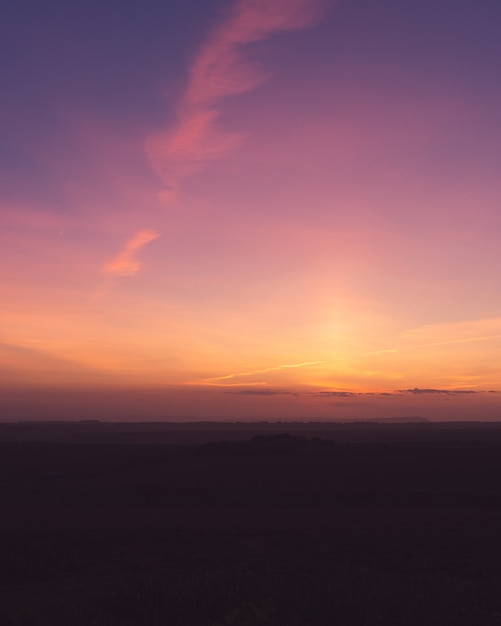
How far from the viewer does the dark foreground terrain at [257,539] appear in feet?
31.3

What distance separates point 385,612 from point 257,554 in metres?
9.29

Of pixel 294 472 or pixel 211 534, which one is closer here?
pixel 211 534

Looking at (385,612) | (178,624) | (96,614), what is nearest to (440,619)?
(385,612)

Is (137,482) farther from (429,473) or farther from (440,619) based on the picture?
(440,619)

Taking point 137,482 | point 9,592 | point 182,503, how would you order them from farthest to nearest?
point 137,482 → point 182,503 → point 9,592

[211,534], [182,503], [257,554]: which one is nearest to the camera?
[257,554]

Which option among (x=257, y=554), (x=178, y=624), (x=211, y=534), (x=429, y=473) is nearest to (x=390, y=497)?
(x=429, y=473)

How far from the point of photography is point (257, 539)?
67.4 feet

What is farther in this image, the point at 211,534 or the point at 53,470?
the point at 53,470

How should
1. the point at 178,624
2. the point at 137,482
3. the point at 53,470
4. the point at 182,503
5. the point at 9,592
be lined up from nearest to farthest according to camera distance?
the point at 178,624 → the point at 9,592 → the point at 182,503 → the point at 137,482 → the point at 53,470

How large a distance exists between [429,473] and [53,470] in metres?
29.1

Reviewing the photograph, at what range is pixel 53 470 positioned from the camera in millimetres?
49688

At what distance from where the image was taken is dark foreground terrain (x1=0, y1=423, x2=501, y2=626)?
31.3 ft

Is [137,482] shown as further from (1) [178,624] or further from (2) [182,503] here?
(1) [178,624]
